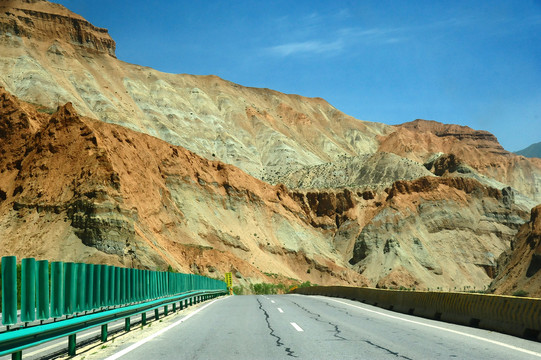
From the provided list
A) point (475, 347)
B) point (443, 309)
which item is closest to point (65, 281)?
point (475, 347)

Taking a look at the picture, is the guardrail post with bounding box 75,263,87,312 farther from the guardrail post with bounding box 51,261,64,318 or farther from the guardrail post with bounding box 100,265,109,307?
the guardrail post with bounding box 100,265,109,307

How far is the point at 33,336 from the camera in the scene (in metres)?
7.67

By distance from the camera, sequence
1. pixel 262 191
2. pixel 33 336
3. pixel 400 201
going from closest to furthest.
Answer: pixel 33 336, pixel 262 191, pixel 400 201

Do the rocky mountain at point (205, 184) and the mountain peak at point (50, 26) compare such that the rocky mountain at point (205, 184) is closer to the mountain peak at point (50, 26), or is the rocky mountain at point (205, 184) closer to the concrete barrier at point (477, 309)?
the mountain peak at point (50, 26)

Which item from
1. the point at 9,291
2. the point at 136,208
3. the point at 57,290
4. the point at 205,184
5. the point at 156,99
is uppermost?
the point at 156,99

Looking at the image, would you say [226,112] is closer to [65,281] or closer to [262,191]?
[262,191]

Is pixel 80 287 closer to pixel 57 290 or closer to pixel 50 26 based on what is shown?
pixel 57 290

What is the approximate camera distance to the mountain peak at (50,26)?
110644mm

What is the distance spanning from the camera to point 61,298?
10.0 metres

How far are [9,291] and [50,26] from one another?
127250mm

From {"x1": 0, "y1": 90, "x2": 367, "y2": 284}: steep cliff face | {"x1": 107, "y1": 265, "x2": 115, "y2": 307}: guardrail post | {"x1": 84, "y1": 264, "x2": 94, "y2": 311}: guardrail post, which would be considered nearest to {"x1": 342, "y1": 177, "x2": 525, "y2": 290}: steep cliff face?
{"x1": 0, "y1": 90, "x2": 367, "y2": 284}: steep cliff face

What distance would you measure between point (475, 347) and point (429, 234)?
92672mm

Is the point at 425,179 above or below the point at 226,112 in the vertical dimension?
below

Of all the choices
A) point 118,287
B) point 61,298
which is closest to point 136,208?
point 118,287
